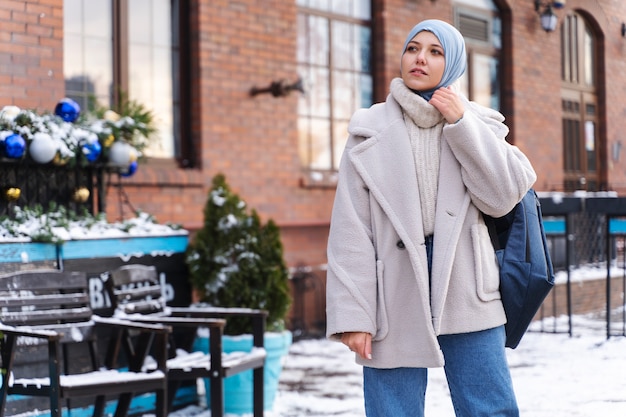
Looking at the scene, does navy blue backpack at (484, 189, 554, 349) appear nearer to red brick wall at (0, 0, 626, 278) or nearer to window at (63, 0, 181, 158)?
red brick wall at (0, 0, 626, 278)

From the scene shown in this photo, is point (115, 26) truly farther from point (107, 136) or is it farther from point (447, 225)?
point (447, 225)

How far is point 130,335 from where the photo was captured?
5.06 metres

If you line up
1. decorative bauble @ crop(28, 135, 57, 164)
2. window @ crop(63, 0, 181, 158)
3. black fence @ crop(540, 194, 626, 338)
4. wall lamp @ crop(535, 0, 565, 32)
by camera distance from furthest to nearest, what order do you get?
wall lamp @ crop(535, 0, 565, 32) < black fence @ crop(540, 194, 626, 338) < window @ crop(63, 0, 181, 158) < decorative bauble @ crop(28, 135, 57, 164)

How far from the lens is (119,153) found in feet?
18.4

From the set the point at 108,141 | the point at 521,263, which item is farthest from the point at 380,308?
the point at 108,141

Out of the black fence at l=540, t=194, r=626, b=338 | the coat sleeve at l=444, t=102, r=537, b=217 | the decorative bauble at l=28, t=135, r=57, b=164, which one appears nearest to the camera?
the coat sleeve at l=444, t=102, r=537, b=217

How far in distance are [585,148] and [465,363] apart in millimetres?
11534

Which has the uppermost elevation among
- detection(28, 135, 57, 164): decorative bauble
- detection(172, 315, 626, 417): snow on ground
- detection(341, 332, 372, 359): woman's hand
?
detection(28, 135, 57, 164): decorative bauble

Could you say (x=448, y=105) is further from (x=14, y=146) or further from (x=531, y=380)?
(x=531, y=380)

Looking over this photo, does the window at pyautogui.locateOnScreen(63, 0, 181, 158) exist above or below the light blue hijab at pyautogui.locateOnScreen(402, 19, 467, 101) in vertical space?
above

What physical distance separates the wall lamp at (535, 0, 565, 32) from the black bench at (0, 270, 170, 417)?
8.34 m

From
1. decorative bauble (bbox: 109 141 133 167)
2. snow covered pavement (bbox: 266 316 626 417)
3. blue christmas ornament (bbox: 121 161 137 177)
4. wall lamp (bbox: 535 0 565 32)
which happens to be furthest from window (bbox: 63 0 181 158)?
wall lamp (bbox: 535 0 565 32)

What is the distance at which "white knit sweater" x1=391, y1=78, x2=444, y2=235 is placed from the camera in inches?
107

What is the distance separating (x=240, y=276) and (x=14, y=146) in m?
1.50
